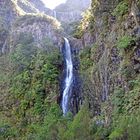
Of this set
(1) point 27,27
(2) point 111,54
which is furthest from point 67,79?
(1) point 27,27

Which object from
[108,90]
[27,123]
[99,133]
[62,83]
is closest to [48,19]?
[62,83]

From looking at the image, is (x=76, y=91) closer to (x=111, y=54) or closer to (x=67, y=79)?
(x=67, y=79)

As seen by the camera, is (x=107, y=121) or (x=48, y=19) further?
(x=48, y=19)

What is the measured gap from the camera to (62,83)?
35094 mm

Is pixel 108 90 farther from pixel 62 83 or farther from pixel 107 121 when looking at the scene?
pixel 62 83

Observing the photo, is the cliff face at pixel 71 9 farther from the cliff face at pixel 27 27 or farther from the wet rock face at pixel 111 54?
the wet rock face at pixel 111 54

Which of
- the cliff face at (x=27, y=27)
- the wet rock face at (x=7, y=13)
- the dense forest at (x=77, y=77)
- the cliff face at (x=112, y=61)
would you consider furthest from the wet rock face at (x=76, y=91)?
the wet rock face at (x=7, y=13)

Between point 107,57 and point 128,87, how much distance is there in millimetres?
4227

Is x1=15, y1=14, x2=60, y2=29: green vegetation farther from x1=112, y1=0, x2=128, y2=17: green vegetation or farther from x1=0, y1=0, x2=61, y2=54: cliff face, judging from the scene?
x1=112, y1=0, x2=128, y2=17: green vegetation

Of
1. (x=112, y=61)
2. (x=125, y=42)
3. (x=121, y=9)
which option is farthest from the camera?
(x=121, y=9)

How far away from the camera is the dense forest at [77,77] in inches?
872

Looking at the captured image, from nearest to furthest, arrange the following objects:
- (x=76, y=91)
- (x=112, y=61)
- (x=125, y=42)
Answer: (x=125, y=42) < (x=112, y=61) < (x=76, y=91)

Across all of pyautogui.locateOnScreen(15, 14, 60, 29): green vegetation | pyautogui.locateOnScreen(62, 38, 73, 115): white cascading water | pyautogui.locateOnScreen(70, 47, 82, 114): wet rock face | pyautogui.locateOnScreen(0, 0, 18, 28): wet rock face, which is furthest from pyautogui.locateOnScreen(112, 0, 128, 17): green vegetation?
pyautogui.locateOnScreen(0, 0, 18, 28): wet rock face

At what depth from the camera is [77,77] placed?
114 feet
